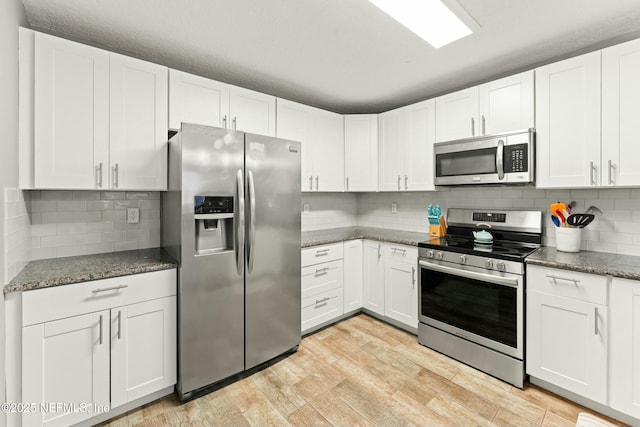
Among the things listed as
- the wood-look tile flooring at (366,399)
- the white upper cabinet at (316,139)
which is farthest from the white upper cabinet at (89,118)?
the wood-look tile flooring at (366,399)

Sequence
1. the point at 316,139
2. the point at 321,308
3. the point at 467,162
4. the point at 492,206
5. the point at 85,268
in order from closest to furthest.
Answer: the point at 85,268, the point at 467,162, the point at 492,206, the point at 321,308, the point at 316,139

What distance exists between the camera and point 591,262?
187cm

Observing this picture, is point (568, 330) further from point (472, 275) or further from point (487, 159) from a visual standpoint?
point (487, 159)

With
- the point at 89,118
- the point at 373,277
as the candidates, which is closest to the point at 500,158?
the point at 373,277

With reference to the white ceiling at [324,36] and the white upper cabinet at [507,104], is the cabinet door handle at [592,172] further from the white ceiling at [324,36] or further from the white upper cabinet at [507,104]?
the white ceiling at [324,36]

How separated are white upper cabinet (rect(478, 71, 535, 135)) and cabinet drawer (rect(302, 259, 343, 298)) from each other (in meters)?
1.87

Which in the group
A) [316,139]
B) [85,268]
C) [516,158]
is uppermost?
[316,139]

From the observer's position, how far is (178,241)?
189 cm

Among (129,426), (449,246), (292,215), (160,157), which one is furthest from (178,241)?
(449,246)

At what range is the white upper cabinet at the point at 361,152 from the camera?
10.9ft

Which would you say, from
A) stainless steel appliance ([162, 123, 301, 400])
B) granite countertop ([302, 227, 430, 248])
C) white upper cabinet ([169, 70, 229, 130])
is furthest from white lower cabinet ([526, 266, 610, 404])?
white upper cabinet ([169, 70, 229, 130])

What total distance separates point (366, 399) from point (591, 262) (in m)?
1.76

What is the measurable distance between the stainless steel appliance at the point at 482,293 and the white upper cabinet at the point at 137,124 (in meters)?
2.31

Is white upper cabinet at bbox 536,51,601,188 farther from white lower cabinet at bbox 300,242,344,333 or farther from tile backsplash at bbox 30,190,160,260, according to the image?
tile backsplash at bbox 30,190,160,260
